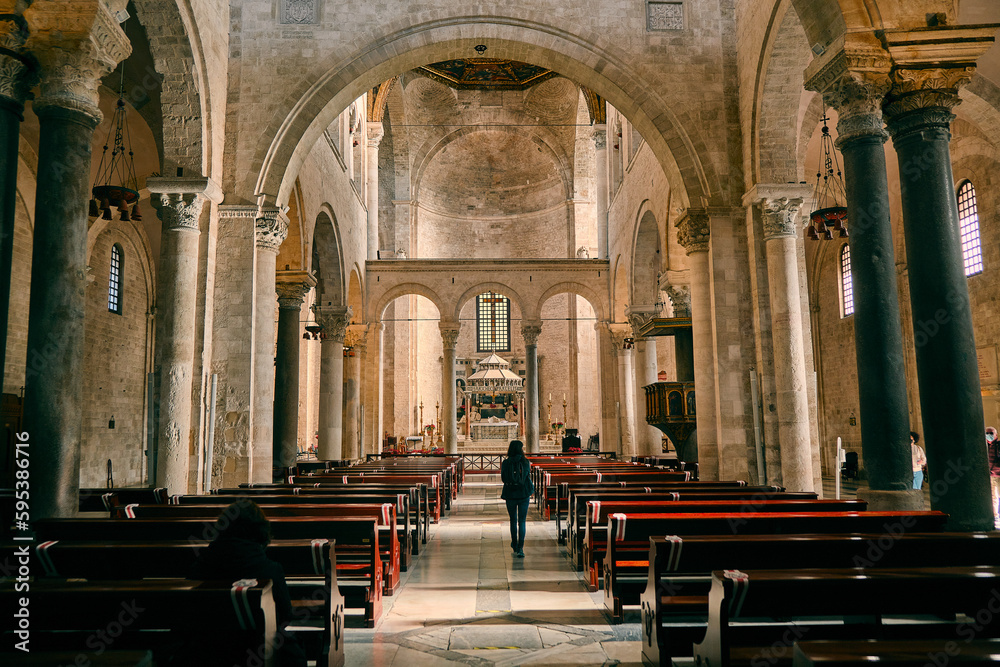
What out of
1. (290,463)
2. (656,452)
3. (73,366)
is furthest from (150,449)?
(656,452)

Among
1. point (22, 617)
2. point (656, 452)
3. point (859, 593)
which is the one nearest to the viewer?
point (22, 617)

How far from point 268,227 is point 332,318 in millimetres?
8724

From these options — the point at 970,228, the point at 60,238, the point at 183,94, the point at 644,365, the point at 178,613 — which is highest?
the point at 183,94

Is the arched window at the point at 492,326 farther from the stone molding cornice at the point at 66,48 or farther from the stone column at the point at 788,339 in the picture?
the stone molding cornice at the point at 66,48

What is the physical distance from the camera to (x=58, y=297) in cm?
653

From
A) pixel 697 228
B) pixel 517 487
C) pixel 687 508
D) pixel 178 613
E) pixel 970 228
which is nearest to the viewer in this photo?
pixel 178 613

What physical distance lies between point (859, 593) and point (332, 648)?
8.87 ft

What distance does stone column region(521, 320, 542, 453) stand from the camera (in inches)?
952

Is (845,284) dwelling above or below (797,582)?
above

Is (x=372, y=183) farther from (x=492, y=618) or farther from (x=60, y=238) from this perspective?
(x=492, y=618)

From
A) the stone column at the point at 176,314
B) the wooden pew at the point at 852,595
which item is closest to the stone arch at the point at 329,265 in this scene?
the stone column at the point at 176,314

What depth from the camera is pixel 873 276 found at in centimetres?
714

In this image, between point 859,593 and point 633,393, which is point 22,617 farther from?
point 633,393

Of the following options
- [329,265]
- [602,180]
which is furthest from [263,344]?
[602,180]
